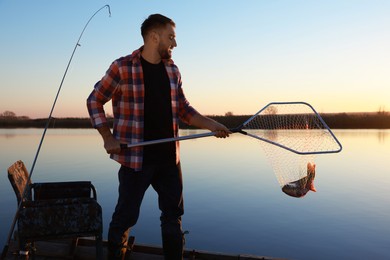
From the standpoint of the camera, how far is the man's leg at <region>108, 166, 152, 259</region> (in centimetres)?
305

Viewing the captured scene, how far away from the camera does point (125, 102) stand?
3.07 metres

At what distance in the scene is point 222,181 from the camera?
42.3 feet

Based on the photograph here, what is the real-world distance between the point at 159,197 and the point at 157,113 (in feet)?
2.28

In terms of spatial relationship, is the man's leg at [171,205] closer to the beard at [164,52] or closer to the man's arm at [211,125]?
the man's arm at [211,125]

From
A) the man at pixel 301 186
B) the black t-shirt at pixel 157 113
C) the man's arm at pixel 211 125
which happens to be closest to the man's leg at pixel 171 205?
the black t-shirt at pixel 157 113

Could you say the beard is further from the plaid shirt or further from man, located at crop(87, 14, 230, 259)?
the plaid shirt

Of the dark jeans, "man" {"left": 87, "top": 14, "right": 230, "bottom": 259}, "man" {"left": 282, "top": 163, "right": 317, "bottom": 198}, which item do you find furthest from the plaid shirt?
"man" {"left": 282, "top": 163, "right": 317, "bottom": 198}

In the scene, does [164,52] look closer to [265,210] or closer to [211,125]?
[211,125]

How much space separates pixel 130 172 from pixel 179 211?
56 centimetres

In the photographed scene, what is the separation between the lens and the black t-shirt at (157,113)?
10.2 feet

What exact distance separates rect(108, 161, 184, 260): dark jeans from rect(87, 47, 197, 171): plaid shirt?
11 centimetres

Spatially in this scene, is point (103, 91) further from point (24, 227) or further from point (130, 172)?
point (24, 227)

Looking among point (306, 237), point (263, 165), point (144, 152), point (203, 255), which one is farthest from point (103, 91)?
point (263, 165)

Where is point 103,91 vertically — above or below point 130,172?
above
